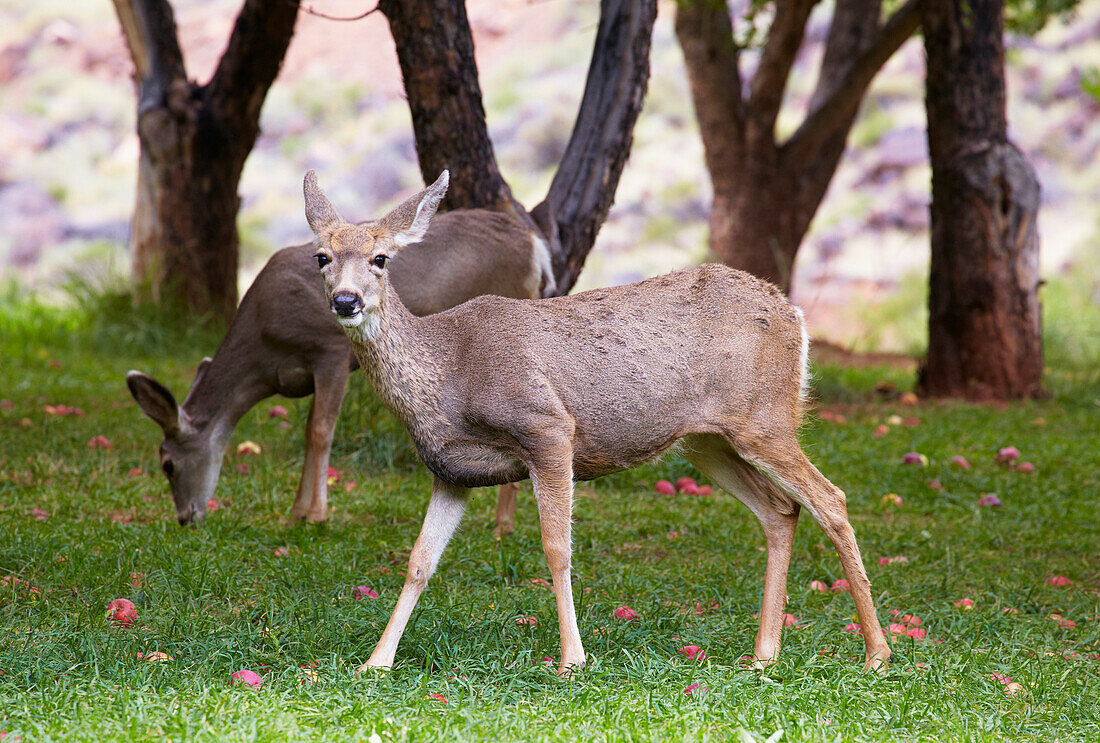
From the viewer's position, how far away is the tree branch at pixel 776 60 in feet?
42.0

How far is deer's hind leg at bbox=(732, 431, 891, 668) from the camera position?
13.7 ft

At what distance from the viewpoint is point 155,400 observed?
6.00 metres

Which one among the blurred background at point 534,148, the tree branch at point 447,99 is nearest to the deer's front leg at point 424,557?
the tree branch at point 447,99

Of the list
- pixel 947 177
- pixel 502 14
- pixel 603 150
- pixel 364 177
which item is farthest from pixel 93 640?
pixel 502 14

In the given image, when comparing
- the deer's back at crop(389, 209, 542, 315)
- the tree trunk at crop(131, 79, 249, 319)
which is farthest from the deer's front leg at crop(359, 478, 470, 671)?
the tree trunk at crop(131, 79, 249, 319)

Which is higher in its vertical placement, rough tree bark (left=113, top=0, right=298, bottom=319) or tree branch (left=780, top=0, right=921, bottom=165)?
tree branch (left=780, top=0, right=921, bottom=165)

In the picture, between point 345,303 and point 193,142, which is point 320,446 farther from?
point 193,142

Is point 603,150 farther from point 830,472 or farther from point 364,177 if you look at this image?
point 364,177

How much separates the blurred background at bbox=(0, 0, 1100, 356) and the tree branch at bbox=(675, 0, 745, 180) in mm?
7677

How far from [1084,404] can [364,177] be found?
21376 mm

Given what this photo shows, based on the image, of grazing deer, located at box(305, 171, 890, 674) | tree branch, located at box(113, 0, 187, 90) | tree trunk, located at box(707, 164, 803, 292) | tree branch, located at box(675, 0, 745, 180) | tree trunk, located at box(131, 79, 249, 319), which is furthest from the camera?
tree trunk, located at box(707, 164, 803, 292)

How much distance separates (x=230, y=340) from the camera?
6.47 m

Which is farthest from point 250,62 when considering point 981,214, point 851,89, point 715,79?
point 981,214

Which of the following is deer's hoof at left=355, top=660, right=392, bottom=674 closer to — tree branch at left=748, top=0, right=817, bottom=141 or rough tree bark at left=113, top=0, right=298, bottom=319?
rough tree bark at left=113, top=0, right=298, bottom=319
